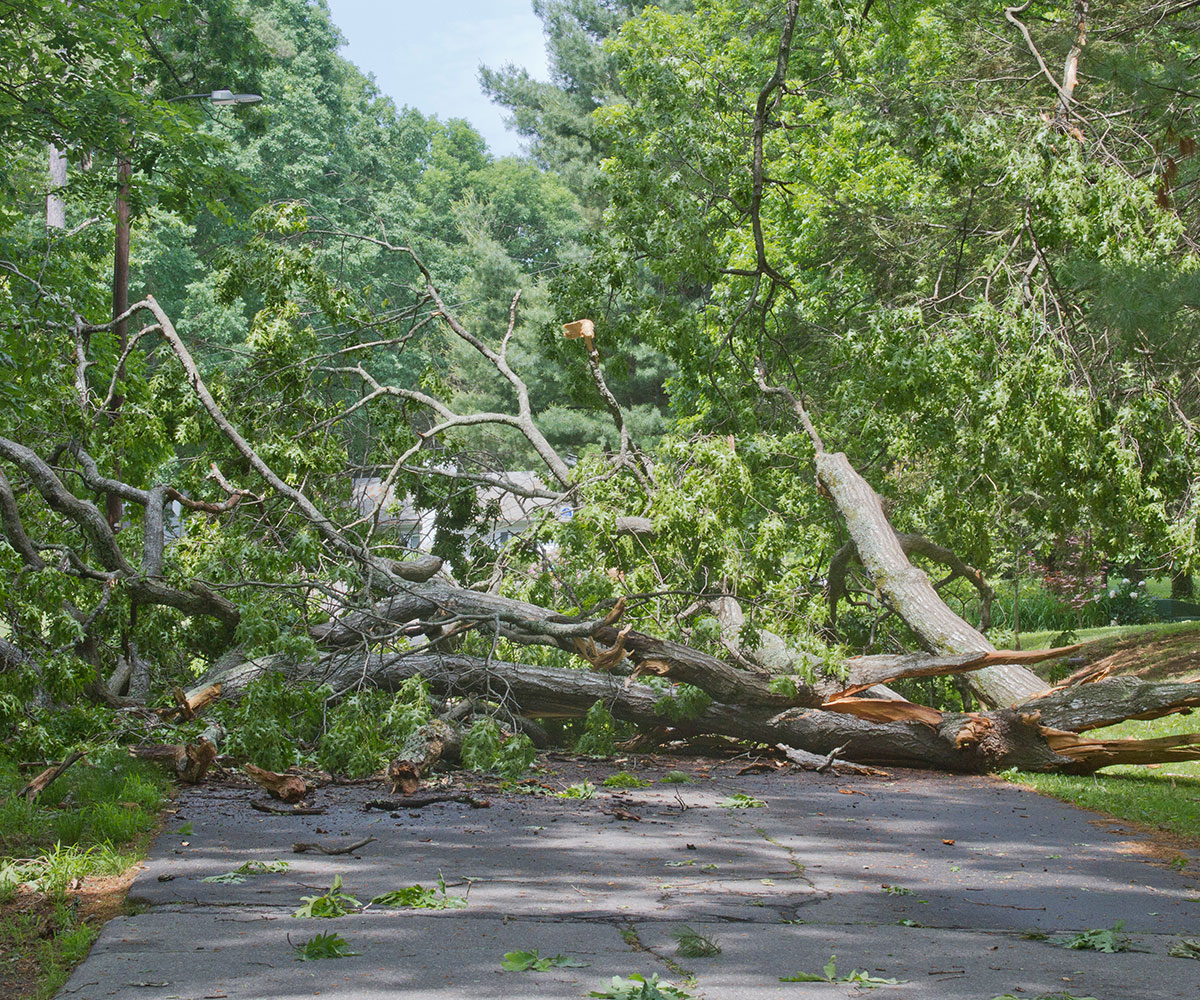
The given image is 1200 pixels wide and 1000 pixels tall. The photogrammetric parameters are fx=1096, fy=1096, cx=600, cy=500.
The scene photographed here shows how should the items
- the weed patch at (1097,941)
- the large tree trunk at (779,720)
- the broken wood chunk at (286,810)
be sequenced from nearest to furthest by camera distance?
the weed patch at (1097,941), the broken wood chunk at (286,810), the large tree trunk at (779,720)

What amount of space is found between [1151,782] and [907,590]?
2.25m

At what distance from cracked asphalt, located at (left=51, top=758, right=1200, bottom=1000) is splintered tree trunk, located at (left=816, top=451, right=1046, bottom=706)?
1.59 meters

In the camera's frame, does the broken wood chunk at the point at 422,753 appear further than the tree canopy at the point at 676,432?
No

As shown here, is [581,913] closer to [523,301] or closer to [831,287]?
[831,287]

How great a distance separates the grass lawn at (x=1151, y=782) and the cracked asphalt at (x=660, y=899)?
31 cm

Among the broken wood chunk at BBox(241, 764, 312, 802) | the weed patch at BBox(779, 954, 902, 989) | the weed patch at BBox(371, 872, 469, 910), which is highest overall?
the broken wood chunk at BBox(241, 764, 312, 802)

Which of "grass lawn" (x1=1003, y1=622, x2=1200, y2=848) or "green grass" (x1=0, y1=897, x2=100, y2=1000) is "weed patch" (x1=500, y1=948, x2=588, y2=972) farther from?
"grass lawn" (x1=1003, y1=622, x2=1200, y2=848)

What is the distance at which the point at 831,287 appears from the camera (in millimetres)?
13805

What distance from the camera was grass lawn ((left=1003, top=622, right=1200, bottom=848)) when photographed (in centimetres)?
643

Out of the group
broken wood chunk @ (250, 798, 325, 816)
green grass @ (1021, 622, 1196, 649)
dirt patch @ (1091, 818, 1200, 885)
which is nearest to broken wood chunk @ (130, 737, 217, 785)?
broken wood chunk @ (250, 798, 325, 816)

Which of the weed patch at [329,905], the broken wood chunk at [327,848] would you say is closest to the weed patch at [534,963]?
the weed patch at [329,905]

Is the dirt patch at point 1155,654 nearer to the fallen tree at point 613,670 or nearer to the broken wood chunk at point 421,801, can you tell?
the fallen tree at point 613,670

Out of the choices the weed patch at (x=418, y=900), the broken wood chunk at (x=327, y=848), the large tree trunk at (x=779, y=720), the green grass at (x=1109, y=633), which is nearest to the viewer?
the weed patch at (x=418, y=900)

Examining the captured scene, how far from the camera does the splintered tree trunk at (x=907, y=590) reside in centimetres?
833
